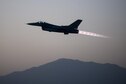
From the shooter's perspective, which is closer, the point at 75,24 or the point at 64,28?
the point at 64,28

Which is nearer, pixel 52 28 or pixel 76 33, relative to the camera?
pixel 76 33

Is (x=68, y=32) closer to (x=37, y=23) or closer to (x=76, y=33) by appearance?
(x=76, y=33)

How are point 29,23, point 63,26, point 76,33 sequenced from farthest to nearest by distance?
1. point 29,23
2. point 63,26
3. point 76,33

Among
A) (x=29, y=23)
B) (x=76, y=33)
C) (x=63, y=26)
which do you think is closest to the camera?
(x=76, y=33)

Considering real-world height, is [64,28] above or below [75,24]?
below

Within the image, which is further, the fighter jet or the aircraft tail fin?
the aircraft tail fin

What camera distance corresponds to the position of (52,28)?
73.7m

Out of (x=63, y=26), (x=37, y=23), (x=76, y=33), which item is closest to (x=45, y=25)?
(x=37, y=23)

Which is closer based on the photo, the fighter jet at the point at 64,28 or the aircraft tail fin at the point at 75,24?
the fighter jet at the point at 64,28

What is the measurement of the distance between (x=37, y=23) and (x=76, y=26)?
14114 millimetres

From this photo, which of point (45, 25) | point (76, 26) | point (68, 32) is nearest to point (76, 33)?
point (68, 32)

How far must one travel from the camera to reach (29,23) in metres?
78.2

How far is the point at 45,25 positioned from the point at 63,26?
9697 mm

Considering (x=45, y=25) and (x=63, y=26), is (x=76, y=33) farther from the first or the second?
(x=45, y=25)
